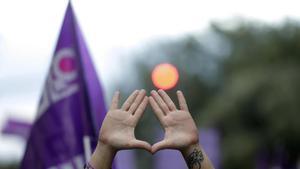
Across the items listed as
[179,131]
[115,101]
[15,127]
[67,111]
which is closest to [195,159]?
[179,131]

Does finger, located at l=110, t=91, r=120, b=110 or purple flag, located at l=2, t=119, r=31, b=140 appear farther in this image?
purple flag, located at l=2, t=119, r=31, b=140

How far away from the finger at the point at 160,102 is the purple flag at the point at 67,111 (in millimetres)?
1125

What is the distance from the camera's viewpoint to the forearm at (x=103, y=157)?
19.7ft

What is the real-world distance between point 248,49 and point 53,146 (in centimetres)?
5467

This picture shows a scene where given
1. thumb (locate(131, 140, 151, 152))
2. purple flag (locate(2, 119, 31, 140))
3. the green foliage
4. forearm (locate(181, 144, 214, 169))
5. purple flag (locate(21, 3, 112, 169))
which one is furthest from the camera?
the green foliage

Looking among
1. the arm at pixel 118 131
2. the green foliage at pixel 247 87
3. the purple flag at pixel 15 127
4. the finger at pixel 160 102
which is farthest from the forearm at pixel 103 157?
the green foliage at pixel 247 87

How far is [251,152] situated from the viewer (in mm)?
53000

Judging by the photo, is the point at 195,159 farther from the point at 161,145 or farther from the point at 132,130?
the point at 132,130

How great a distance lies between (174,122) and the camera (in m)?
6.12

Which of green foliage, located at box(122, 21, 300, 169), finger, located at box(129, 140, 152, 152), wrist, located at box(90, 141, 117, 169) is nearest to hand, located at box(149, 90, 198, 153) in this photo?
finger, located at box(129, 140, 152, 152)

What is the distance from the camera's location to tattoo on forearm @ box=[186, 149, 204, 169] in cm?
603

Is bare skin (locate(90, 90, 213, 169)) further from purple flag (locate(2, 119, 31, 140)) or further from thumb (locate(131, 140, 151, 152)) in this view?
purple flag (locate(2, 119, 31, 140))

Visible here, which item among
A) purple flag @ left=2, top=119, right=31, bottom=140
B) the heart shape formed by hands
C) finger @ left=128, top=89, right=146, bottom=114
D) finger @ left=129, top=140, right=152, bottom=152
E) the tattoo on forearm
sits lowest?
purple flag @ left=2, top=119, right=31, bottom=140

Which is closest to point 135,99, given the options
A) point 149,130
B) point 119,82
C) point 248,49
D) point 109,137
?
point 109,137
